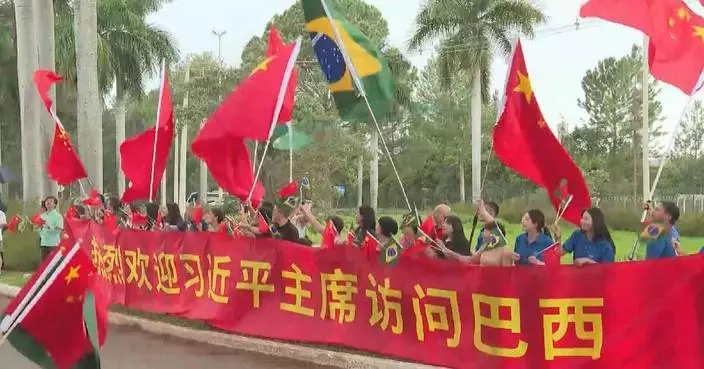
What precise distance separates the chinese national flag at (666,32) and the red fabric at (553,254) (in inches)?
73.0

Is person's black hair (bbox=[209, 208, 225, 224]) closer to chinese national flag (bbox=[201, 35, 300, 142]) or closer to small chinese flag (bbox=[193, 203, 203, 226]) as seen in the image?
small chinese flag (bbox=[193, 203, 203, 226])

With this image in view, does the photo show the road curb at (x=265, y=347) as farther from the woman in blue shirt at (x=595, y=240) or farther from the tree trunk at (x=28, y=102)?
the tree trunk at (x=28, y=102)

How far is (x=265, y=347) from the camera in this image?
30.4 feet

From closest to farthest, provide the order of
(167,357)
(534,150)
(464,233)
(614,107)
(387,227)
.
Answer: (534,150) → (387,227) → (464,233) → (167,357) → (614,107)

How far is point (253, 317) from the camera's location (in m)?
9.62

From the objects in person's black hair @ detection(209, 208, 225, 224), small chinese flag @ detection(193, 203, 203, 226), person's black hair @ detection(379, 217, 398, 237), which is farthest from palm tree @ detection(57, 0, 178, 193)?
person's black hair @ detection(379, 217, 398, 237)

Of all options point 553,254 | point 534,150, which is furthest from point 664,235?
point 534,150

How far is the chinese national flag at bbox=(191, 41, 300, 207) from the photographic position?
9586 millimetres

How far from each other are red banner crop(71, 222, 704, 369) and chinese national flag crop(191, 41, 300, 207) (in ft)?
2.77

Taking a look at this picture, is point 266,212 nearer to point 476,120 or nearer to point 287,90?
point 287,90

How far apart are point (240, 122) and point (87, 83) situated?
32.3 ft

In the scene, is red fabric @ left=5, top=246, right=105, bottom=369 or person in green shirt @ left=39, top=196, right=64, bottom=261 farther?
person in green shirt @ left=39, top=196, right=64, bottom=261

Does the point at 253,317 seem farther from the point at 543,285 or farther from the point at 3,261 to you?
the point at 3,261

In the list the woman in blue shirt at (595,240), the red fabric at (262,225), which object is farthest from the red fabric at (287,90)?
the woman in blue shirt at (595,240)
